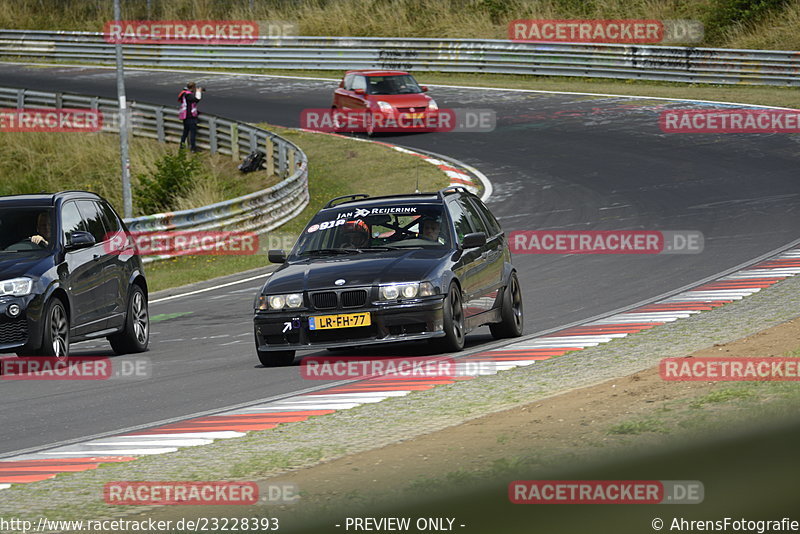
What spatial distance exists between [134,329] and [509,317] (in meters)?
4.12

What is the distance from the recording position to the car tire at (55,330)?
40.4 feet

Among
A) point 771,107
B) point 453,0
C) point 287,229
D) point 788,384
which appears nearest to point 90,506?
point 788,384

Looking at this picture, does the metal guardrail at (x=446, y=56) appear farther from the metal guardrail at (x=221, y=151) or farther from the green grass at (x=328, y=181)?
the green grass at (x=328, y=181)

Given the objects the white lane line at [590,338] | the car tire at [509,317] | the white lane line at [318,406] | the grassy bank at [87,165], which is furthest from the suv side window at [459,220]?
the grassy bank at [87,165]

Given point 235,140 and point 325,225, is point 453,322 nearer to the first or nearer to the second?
point 325,225

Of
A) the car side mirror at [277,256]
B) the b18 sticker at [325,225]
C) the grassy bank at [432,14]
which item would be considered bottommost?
the car side mirror at [277,256]

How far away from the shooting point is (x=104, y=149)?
37.8m

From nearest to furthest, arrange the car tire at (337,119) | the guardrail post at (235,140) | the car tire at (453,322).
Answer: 1. the car tire at (453,322)
2. the guardrail post at (235,140)
3. the car tire at (337,119)

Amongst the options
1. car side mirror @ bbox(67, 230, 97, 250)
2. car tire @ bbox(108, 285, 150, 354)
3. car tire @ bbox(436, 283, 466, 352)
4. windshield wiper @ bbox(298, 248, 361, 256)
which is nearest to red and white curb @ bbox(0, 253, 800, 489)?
car tire @ bbox(436, 283, 466, 352)

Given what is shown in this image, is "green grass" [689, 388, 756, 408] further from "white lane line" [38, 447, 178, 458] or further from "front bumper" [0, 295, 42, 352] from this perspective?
"front bumper" [0, 295, 42, 352]

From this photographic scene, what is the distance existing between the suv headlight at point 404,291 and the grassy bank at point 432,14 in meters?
32.2

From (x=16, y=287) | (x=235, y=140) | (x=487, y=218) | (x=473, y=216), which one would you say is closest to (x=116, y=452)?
(x=16, y=287)

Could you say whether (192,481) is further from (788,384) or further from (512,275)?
(512,275)

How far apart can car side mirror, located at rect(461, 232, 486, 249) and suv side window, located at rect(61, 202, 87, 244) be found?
4.05 m
